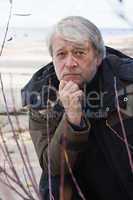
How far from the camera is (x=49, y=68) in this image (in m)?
2.47

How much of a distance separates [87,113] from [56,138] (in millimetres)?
186

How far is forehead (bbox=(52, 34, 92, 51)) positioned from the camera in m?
2.23

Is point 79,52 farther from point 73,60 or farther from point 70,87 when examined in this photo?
point 70,87

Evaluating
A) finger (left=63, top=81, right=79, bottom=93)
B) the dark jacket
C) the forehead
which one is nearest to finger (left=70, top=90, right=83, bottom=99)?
finger (left=63, top=81, right=79, bottom=93)

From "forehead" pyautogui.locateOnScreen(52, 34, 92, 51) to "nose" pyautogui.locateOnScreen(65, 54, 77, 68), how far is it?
39 mm

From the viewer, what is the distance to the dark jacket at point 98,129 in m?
2.23

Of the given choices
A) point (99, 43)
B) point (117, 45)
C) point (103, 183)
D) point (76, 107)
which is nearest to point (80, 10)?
point (99, 43)

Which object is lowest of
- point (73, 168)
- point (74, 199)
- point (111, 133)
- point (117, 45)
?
point (117, 45)

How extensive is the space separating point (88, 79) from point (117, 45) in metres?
5.79

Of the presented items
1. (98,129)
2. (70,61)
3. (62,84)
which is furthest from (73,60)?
(98,129)

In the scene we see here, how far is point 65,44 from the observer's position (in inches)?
88.4

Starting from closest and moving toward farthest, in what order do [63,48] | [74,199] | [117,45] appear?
1. [63,48]
2. [74,199]
3. [117,45]

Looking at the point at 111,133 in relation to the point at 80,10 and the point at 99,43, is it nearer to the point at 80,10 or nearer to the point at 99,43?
the point at 99,43

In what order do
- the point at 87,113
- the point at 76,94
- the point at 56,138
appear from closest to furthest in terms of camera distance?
the point at 76,94, the point at 56,138, the point at 87,113
